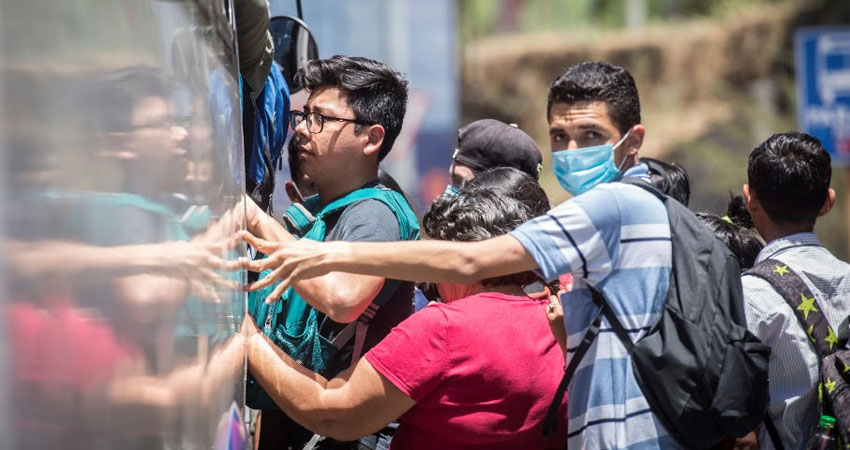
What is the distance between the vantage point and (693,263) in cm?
236

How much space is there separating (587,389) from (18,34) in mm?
1707

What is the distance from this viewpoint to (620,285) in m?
2.36

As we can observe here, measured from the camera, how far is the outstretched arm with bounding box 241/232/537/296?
2172 millimetres

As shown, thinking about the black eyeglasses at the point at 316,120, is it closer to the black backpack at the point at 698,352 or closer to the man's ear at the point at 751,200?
the black backpack at the point at 698,352

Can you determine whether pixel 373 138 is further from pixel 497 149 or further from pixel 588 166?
pixel 497 149

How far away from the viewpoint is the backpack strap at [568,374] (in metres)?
2.38

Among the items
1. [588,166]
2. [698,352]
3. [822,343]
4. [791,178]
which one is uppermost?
[588,166]

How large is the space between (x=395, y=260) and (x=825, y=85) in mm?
7392

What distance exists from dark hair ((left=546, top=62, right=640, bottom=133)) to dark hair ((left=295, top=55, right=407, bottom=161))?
44cm

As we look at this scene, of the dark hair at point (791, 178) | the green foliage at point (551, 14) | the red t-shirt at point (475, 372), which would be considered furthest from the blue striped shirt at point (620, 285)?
the green foliage at point (551, 14)

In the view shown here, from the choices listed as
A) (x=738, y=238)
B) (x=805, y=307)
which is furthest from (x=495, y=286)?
(x=738, y=238)

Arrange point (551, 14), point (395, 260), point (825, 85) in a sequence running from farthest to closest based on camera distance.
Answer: point (551, 14) < point (825, 85) < point (395, 260)

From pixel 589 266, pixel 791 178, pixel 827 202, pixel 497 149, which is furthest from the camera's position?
pixel 497 149

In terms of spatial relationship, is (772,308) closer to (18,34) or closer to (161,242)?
(161,242)
